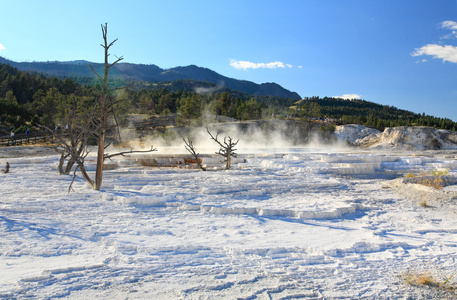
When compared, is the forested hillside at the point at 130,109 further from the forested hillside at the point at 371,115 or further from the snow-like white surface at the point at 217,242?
the snow-like white surface at the point at 217,242

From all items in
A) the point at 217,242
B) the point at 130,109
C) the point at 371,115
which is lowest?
the point at 217,242

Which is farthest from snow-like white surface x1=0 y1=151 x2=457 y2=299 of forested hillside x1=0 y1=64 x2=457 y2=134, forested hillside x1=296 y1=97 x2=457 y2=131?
forested hillside x1=296 y1=97 x2=457 y2=131

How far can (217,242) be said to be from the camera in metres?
3.84

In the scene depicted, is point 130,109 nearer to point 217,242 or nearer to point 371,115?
point 217,242

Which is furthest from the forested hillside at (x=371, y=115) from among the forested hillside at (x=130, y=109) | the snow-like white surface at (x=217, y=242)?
the snow-like white surface at (x=217, y=242)

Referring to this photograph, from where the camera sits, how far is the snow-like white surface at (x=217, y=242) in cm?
270

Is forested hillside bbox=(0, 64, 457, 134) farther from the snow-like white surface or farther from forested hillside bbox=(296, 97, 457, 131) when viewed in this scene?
the snow-like white surface

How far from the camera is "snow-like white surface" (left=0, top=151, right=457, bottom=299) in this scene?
2.70 m

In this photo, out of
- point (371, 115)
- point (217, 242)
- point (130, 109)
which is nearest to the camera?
point (217, 242)

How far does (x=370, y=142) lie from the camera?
2855 centimetres

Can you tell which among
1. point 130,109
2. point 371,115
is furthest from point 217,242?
point 371,115

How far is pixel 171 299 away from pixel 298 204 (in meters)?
3.85

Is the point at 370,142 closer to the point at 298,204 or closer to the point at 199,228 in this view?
the point at 298,204

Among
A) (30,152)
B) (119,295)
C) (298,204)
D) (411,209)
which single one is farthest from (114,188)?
(30,152)
